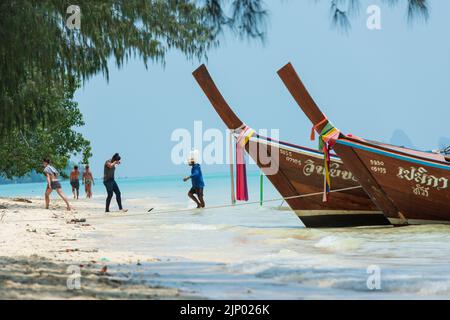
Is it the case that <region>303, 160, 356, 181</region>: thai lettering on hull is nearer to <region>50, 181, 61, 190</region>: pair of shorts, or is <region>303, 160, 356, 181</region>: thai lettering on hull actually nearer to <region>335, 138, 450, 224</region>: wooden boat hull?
<region>335, 138, 450, 224</region>: wooden boat hull

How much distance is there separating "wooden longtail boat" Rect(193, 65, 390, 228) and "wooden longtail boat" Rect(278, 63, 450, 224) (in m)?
0.99

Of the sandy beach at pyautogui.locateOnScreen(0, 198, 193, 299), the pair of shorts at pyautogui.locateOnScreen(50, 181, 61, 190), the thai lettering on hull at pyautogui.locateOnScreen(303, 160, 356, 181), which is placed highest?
the thai lettering on hull at pyautogui.locateOnScreen(303, 160, 356, 181)

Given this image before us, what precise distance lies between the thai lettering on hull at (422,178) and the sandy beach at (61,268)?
5.47 m

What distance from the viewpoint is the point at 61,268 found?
271 inches

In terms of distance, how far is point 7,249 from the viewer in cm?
892

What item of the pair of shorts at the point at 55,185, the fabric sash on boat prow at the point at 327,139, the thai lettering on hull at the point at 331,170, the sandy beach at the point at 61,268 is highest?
the fabric sash on boat prow at the point at 327,139

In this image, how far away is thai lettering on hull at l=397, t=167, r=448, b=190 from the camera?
12047 millimetres

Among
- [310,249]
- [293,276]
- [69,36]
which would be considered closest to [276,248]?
[310,249]

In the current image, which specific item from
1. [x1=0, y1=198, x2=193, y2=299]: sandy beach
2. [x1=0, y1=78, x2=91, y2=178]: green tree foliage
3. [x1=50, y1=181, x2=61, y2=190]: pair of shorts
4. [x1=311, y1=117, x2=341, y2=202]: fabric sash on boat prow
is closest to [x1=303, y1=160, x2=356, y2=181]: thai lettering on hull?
[x1=311, y1=117, x2=341, y2=202]: fabric sash on boat prow

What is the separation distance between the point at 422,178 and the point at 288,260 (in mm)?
4812

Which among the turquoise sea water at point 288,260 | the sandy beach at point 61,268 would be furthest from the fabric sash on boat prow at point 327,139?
the sandy beach at point 61,268

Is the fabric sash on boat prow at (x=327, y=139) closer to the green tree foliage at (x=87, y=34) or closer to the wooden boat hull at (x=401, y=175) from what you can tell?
the wooden boat hull at (x=401, y=175)

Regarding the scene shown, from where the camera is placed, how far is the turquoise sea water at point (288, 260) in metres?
6.30
